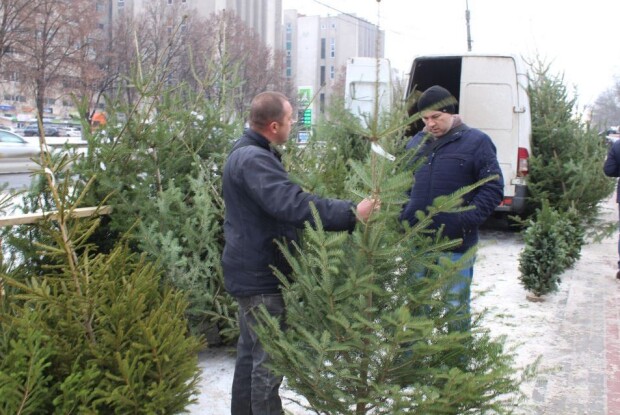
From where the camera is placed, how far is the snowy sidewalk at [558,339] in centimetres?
389

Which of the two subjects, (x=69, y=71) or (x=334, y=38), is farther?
(x=334, y=38)

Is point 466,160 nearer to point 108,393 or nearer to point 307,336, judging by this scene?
point 307,336

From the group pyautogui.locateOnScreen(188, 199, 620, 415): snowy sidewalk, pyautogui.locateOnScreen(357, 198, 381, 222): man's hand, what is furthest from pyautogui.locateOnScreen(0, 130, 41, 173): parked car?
pyautogui.locateOnScreen(357, 198, 381, 222): man's hand

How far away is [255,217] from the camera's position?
2.90 m

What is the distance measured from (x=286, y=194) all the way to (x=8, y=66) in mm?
26985

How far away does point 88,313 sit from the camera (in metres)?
2.83

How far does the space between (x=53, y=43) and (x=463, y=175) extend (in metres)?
27.4

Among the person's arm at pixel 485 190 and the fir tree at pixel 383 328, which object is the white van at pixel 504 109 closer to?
the person's arm at pixel 485 190

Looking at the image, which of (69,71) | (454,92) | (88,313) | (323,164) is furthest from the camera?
(69,71)

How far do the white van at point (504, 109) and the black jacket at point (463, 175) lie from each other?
5685 mm

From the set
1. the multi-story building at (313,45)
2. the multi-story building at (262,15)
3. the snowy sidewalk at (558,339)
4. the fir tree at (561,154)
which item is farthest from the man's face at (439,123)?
the multi-story building at (313,45)

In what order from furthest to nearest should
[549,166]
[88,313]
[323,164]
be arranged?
1. [549,166]
2. [323,164]
3. [88,313]

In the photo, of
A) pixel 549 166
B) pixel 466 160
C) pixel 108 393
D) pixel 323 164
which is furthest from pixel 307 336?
pixel 549 166

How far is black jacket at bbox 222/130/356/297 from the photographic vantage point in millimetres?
2721
